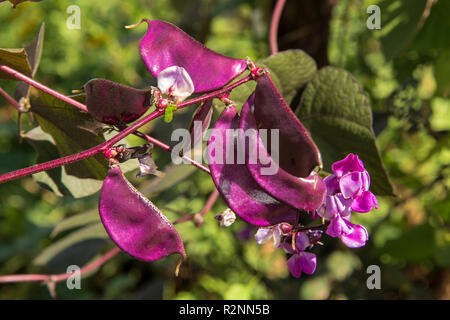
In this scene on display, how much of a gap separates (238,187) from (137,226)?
0.07 m

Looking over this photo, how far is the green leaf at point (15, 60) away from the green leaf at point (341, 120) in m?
0.26

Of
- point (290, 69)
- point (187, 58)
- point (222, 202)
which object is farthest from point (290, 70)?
point (222, 202)

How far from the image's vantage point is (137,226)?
306 millimetres

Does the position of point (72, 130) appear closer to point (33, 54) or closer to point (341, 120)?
point (33, 54)

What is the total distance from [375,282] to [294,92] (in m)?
0.44

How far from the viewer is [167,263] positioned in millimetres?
1003

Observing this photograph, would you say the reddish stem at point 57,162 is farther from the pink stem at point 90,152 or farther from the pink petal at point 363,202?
the pink petal at point 363,202

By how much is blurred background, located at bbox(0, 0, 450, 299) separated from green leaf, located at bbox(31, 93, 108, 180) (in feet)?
0.16

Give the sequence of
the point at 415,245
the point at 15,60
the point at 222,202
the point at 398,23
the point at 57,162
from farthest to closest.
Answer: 1. the point at 222,202
2. the point at 415,245
3. the point at 398,23
4. the point at 15,60
5. the point at 57,162

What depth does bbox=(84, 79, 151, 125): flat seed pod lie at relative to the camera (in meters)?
0.32

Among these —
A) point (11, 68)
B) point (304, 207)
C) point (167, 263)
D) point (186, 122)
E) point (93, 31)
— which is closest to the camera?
point (304, 207)

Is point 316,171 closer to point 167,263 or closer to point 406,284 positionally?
point 406,284

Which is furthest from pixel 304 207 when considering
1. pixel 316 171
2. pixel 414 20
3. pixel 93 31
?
pixel 93 31

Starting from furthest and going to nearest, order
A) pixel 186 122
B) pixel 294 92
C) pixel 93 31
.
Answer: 1. pixel 93 31
2. pixel 186 122
3. pixel 294 92
